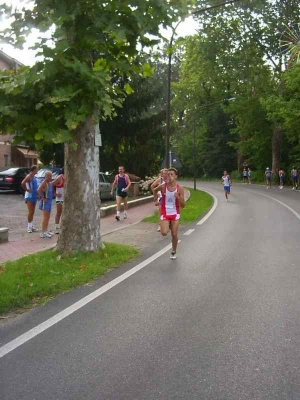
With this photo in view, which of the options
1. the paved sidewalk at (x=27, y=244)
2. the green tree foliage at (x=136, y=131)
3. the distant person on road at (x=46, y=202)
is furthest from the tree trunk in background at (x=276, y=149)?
the distant person on road at (x=46, y=202)

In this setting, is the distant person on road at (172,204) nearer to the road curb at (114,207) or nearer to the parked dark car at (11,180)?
the road curb at (114,207)

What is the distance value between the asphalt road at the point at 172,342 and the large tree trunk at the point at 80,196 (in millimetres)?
1571

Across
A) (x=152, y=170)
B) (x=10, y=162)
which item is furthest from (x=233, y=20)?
(x=10, y=162)

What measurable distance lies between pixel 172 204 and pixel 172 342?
16.1ft

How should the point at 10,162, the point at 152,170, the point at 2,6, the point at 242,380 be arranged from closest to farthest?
the point at 242,380
the point at 2,6
the point at 152,170
the point at 10,162

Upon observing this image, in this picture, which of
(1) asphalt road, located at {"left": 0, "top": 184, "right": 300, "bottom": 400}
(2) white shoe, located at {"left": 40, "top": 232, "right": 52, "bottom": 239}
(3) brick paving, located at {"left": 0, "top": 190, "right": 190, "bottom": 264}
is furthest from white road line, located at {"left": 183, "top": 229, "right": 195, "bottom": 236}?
(1) asphalt road, located at {"left": 0, "top": 184, "right": 300, "bottom": 400}

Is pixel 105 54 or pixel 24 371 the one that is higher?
pixel 105 54

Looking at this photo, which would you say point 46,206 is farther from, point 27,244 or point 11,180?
point 11,180

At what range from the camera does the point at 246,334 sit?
473cm

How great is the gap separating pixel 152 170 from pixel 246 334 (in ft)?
92.2

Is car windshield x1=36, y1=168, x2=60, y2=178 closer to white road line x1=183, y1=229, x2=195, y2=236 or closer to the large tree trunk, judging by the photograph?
white road line x1=183, y1=229, x2=195, y2=236

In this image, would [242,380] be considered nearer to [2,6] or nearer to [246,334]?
[246,334]

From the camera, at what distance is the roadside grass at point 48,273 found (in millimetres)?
6098

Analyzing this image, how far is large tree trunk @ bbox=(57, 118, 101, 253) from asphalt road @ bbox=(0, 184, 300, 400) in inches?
61.8
